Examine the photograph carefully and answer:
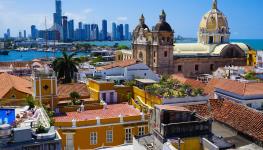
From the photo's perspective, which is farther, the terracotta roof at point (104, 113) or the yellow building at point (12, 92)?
the yellow building at point (12, 92)

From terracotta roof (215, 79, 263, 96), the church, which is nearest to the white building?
terracotta roof (215, 79, 263, 96)

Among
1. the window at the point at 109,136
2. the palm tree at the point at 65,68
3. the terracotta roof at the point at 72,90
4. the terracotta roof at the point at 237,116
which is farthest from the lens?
the palm tree at the point at 65,68

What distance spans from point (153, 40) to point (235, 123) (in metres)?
36.3

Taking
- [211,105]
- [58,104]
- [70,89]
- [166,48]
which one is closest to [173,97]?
[211,105]

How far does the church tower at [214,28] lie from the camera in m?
60.6

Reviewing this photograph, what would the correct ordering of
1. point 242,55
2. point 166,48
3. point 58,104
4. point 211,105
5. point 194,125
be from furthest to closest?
point 242,55
point 166,48
point 58,104
point 211,105
point 194,125

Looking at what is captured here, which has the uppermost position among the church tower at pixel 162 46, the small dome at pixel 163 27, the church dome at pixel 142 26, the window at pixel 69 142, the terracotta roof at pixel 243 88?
the church dome at pixel 142 26

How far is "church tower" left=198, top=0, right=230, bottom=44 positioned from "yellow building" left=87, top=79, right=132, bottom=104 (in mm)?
36410

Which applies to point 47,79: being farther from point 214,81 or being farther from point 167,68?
point 167,68

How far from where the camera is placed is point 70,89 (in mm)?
29656

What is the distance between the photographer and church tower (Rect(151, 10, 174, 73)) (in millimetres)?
51344

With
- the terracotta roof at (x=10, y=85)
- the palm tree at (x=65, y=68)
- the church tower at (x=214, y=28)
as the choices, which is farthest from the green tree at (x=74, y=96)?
the church tower at (x=214, y=28)

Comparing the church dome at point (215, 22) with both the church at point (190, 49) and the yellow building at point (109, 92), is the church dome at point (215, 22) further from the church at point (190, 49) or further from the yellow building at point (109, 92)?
the yellow building at point (109, 92)

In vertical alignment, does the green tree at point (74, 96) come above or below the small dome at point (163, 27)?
below
